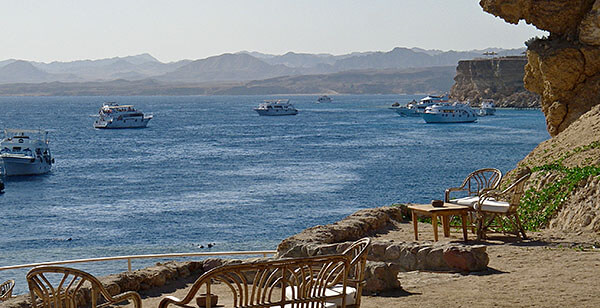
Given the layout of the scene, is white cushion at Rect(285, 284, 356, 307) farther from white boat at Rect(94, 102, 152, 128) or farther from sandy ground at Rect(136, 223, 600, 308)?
white boat at Rect(94, 102, 152, 128)

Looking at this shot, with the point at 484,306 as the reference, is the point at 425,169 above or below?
below

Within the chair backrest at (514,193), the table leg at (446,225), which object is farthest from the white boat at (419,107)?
the chair backrest at (514,193)

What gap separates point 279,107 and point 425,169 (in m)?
86.2

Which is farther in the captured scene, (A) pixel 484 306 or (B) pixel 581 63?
(B) pixel 581 63

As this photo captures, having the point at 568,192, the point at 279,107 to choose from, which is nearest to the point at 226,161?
the point at 568,192

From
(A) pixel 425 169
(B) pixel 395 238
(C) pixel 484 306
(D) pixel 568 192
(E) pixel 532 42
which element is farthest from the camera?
(A) pixel 425 169

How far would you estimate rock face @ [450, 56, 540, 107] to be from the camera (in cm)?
14850

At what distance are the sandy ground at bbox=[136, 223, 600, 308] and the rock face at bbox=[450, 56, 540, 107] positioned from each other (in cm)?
13968

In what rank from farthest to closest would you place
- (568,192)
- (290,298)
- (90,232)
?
(90,232) < (568,192) < (290,298)

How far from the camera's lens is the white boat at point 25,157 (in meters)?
56.1

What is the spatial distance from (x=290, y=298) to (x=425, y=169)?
156ft

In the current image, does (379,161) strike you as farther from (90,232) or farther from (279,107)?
(279,107)

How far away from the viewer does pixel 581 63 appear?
71.7ft

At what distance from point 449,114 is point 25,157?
225 feet
